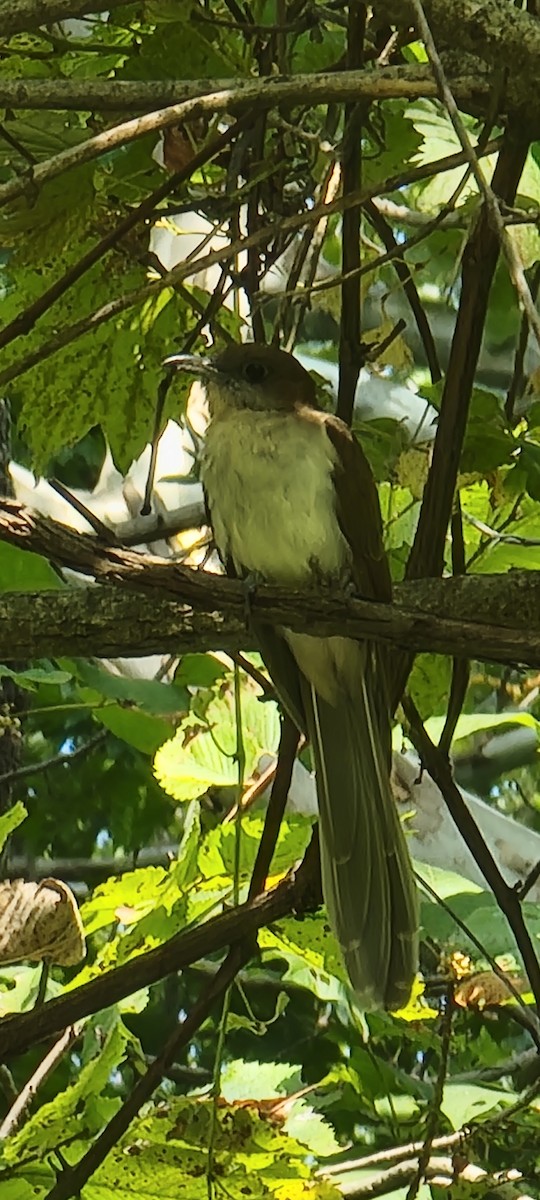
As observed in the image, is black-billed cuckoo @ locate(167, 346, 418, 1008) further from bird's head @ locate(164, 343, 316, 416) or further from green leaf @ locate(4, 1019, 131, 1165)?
green leaf @ locate(4, 1019, 131, 1165)

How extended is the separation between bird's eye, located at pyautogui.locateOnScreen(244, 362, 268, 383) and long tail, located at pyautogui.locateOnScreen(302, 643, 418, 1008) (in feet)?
1.32

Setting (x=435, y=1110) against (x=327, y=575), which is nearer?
(x=435, y=1110)

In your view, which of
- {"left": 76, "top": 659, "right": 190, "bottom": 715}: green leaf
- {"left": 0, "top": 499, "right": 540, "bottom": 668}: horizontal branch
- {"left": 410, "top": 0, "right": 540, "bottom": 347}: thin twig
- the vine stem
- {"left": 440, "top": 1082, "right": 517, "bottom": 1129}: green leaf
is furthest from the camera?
{"left": 440, "top": 1082, "right": 517, "bottom": 1129}: green leaf

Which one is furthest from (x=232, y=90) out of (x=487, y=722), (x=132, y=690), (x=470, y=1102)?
(x=470, y=1102)

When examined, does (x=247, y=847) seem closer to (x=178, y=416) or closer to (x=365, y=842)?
(x=365, y=842)

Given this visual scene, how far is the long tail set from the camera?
160 cm

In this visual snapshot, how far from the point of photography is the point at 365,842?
Answer: 1723mm

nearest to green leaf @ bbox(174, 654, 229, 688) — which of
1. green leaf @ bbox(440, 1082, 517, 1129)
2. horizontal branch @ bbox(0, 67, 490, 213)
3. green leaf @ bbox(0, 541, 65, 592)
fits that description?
green leaf @ bbox(0, 541, 65, 592)

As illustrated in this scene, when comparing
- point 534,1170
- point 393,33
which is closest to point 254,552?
point 393,33

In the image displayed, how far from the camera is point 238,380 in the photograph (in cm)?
189

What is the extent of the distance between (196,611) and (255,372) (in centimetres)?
71

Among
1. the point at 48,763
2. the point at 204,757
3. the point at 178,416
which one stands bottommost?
the point at 204,757

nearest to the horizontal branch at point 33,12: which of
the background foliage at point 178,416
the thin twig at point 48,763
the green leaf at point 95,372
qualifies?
the background foliage at point 178,416

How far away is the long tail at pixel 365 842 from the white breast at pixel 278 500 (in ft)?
0.52
